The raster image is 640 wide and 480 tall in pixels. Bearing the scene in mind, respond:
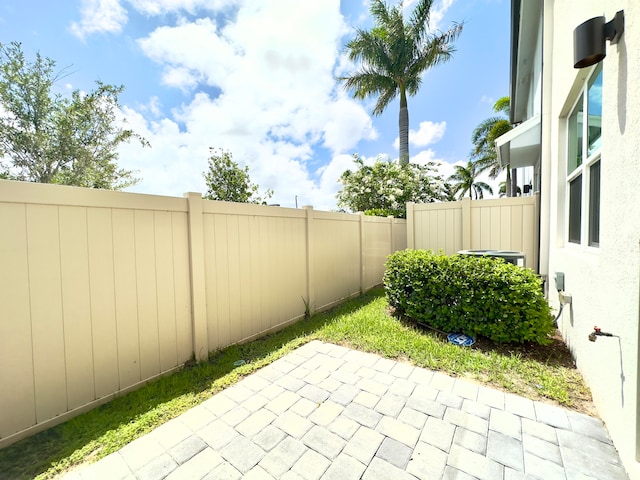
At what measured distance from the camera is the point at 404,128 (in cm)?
1359

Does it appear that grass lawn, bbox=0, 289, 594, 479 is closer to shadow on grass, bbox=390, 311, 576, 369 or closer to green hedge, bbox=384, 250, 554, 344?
shadow on grass, bbox=390, 311, 576, 369

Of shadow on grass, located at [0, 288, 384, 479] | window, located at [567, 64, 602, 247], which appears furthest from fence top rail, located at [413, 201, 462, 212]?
shadow on grass, located at [0, 288, 384, 479]

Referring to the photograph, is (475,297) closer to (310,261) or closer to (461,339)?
(461,339)

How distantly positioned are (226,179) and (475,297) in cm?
1292

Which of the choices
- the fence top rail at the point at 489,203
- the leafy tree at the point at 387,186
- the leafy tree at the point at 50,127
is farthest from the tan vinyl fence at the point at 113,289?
the leafy tree at the point at 50,127

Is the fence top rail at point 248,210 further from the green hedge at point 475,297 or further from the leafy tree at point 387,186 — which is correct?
the leafy tree at point 387,186

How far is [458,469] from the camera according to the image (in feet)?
5.55

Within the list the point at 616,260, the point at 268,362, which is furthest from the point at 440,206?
the point at 268,362

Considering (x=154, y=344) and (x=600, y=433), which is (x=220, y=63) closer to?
(x=154, y=344)

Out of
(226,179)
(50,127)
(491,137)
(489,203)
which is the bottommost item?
(489,203)

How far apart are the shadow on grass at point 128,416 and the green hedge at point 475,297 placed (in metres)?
2.03

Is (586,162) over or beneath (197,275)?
over

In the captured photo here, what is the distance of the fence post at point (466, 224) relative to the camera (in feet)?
19.5

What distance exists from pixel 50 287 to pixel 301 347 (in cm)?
263
